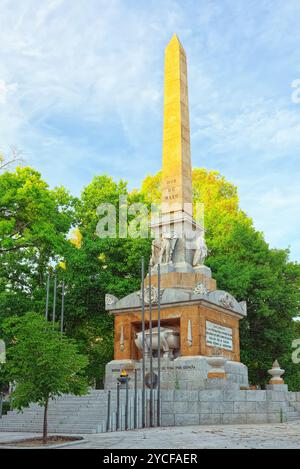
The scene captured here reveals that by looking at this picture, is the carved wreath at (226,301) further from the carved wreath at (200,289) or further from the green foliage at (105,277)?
the green foliage at (105,277)

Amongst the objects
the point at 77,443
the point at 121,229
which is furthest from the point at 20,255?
the point at 77,443

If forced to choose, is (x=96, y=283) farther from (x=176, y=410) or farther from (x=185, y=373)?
(x=176, y=410)

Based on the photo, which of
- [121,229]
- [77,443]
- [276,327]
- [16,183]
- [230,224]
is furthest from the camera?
[230,224]

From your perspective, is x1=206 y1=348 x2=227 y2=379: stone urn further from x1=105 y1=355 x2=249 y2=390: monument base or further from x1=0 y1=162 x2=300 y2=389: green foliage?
x1=0 y1=162 x2=300 y2=389: green foliage

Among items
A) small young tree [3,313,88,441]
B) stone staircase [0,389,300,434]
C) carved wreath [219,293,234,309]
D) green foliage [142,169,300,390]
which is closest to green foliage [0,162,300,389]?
green foliage [142,169,300,390]

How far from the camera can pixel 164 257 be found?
25562mm

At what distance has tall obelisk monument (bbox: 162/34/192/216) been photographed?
26500 millimetres

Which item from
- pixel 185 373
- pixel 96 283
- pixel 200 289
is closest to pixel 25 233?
pixel 96 283

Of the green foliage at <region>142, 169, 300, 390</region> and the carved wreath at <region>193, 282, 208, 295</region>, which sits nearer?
the carved wreath at <region>193, 282, 208, 295</region>

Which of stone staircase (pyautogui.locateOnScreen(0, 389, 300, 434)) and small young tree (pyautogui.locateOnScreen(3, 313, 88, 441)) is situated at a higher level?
small young tree (pyautogui.locateOnScreen(3, 313, 88, 441))

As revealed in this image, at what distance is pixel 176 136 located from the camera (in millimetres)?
27250
